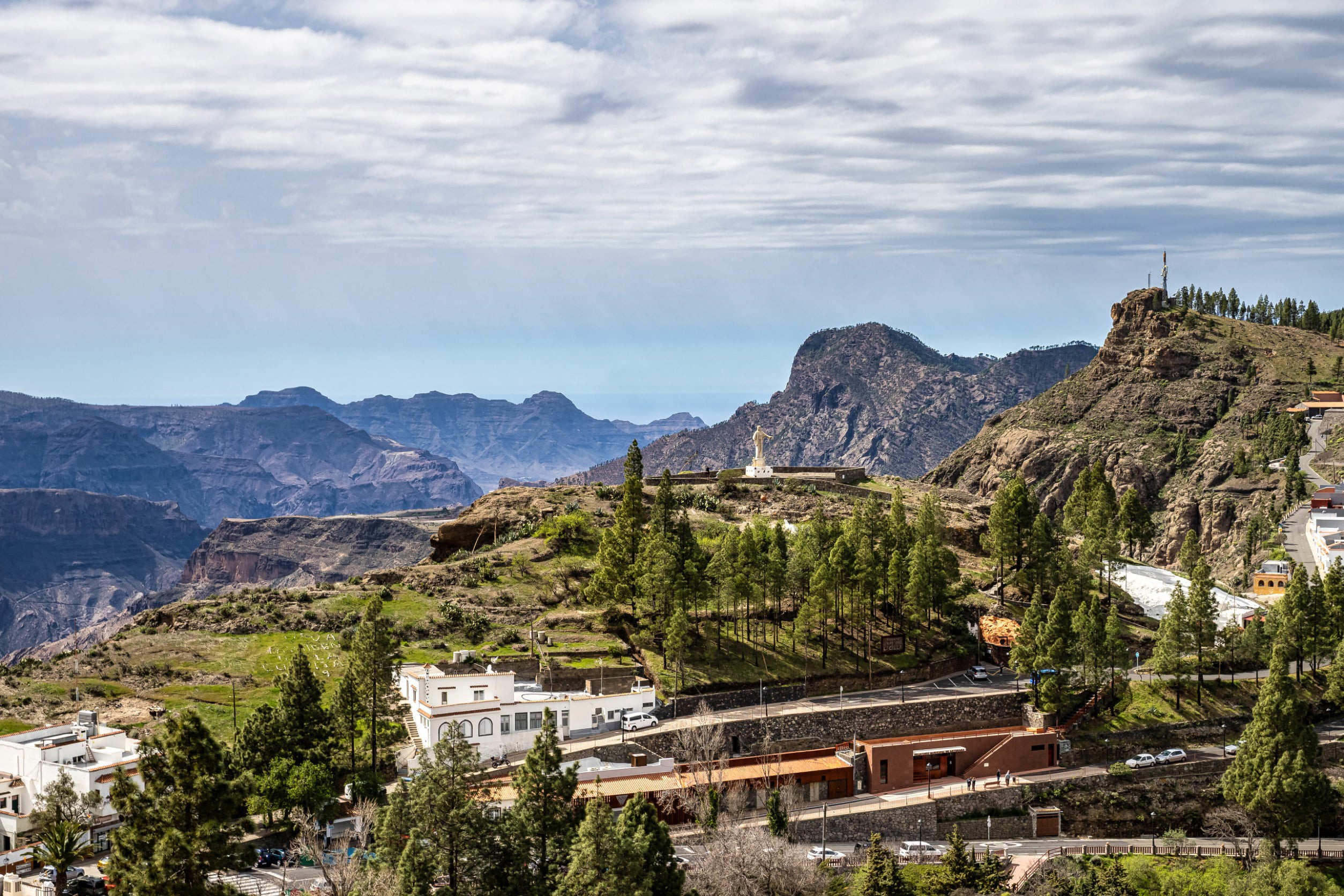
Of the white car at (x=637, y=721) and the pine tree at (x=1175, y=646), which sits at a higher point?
the pine tree at (x=1175, y=646)

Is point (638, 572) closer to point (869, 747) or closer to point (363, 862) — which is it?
point (869, 747)

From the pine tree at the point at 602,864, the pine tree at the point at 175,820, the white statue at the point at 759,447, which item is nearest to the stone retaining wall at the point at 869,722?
the pine tree at the point at 602,864

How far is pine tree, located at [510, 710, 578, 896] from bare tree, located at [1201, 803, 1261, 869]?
113 feet

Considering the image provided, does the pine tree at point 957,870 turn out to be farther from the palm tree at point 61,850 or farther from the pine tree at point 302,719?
the palm tree at point 61,850

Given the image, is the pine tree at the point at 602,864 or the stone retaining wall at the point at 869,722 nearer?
the pine tree at the point at 602,864

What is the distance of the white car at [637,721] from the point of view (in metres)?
64.9

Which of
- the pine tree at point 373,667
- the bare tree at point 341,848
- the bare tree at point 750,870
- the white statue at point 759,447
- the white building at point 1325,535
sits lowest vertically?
the bare tree at point 750,870

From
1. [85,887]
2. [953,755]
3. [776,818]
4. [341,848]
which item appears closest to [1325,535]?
[953,755]

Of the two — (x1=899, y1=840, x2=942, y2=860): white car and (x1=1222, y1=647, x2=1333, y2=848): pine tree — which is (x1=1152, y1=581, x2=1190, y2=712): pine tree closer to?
(x1=1222, y1=647, x2=1333, y2=848): pine tree

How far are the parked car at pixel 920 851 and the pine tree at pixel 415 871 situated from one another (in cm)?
2374

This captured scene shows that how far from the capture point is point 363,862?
4962 cm

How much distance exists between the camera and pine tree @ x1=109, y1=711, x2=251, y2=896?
43156 mm

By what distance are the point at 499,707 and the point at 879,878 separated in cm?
2078

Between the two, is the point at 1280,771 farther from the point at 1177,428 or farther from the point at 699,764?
the point at 1177,428
